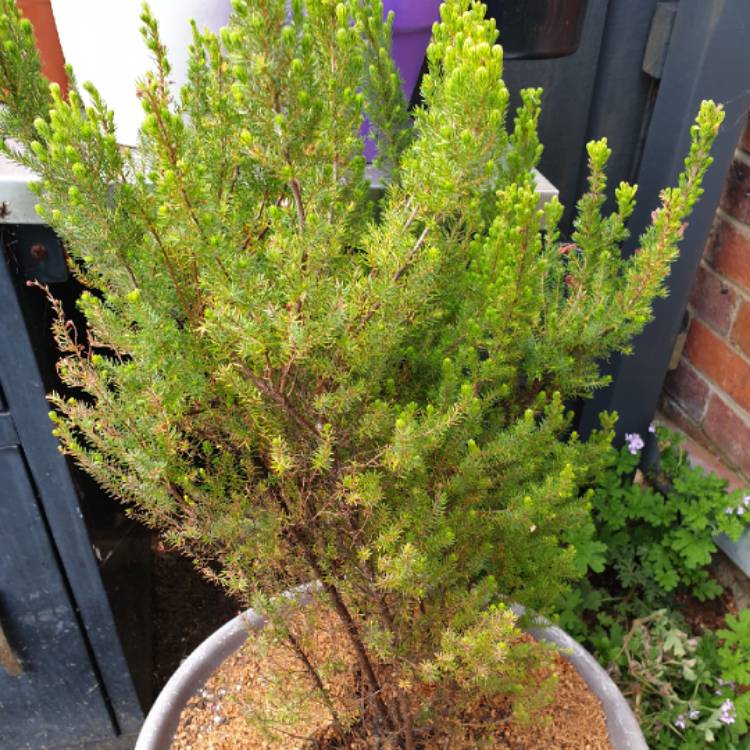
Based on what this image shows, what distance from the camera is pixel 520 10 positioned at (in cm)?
125

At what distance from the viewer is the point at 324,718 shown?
4.29 feet

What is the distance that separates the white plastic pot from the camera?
40.3 inches

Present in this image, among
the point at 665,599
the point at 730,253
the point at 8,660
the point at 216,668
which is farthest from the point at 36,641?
the point at 730,253

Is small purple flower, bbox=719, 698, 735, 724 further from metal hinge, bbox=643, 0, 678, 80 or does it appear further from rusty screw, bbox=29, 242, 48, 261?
rusty screw, bbox=29, 242, 48, 261

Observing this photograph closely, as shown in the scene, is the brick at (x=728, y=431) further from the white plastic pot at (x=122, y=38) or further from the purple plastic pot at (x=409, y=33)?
the white plastic pot at (x=122, y=38)

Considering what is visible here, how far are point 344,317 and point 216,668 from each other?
95 cm

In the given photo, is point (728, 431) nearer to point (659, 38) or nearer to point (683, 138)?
point (683, 138)

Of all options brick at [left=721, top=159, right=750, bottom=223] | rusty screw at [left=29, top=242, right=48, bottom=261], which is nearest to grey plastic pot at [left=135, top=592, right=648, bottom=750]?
rusty screw at [left=29, top=242, right=48, bottom=261]

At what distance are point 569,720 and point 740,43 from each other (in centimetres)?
141

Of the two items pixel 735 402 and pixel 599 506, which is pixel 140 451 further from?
pixel 735 402

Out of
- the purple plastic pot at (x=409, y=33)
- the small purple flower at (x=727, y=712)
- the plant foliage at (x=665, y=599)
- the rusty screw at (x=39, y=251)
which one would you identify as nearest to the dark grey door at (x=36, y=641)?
the rusty screw at (x=39, y=251)

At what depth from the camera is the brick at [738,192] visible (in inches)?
68.4

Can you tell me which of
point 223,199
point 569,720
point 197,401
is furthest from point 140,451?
Answer: point 569,720

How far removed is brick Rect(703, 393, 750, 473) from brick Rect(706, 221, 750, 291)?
33 centimetres
